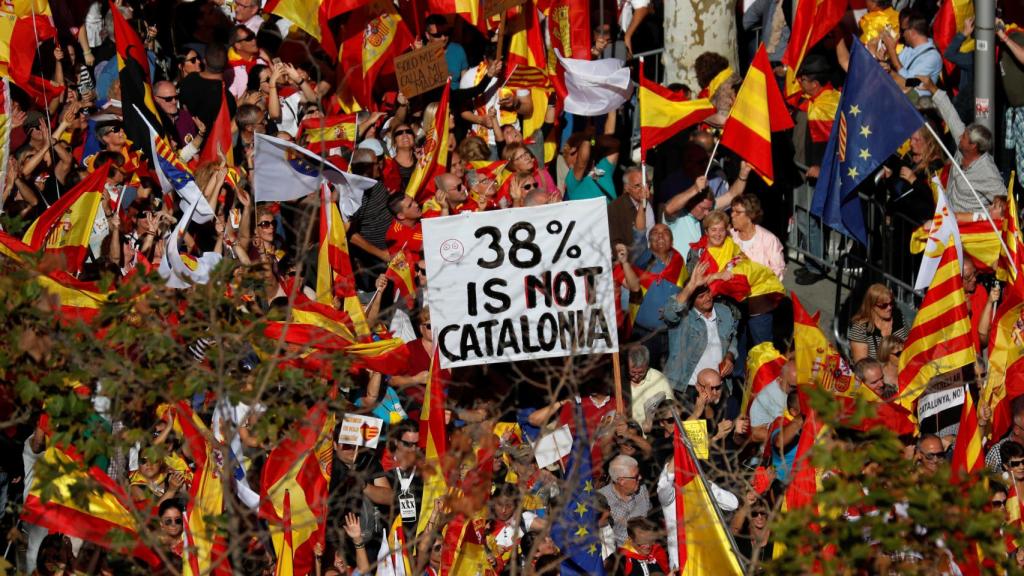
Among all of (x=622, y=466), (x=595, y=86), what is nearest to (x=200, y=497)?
(x=622, y=466)

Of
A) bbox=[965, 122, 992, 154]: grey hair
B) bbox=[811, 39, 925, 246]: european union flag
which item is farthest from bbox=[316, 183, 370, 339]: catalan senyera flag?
Result: bbox=[965, 122, 992, 154]: grey hair

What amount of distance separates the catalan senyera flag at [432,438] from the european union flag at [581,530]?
770 millimetres

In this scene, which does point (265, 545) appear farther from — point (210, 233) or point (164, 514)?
point (210, 233)

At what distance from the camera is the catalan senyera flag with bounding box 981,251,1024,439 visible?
15.7m

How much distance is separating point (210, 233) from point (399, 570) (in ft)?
14.4

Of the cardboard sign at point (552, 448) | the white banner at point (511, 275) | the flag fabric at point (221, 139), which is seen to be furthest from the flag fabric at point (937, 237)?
the flag fabric at point (221, 139)

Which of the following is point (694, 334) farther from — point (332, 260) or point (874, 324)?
point (332, 260)

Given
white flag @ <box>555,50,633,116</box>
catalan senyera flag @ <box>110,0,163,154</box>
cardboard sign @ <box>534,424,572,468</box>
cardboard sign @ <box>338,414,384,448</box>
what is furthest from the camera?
white flag @ <box>555,50,633,116</box>

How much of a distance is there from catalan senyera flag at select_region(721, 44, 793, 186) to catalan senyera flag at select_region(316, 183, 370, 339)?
118 inches

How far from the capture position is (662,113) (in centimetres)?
1822

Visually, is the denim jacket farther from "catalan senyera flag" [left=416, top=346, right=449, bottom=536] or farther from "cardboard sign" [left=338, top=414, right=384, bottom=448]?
"cardboard sign" [left=338, top=414, right=384, bottom=448]

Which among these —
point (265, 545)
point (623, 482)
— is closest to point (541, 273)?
point (623, 482)

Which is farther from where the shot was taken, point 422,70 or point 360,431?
point 422,70

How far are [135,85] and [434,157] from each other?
96.5 inches
